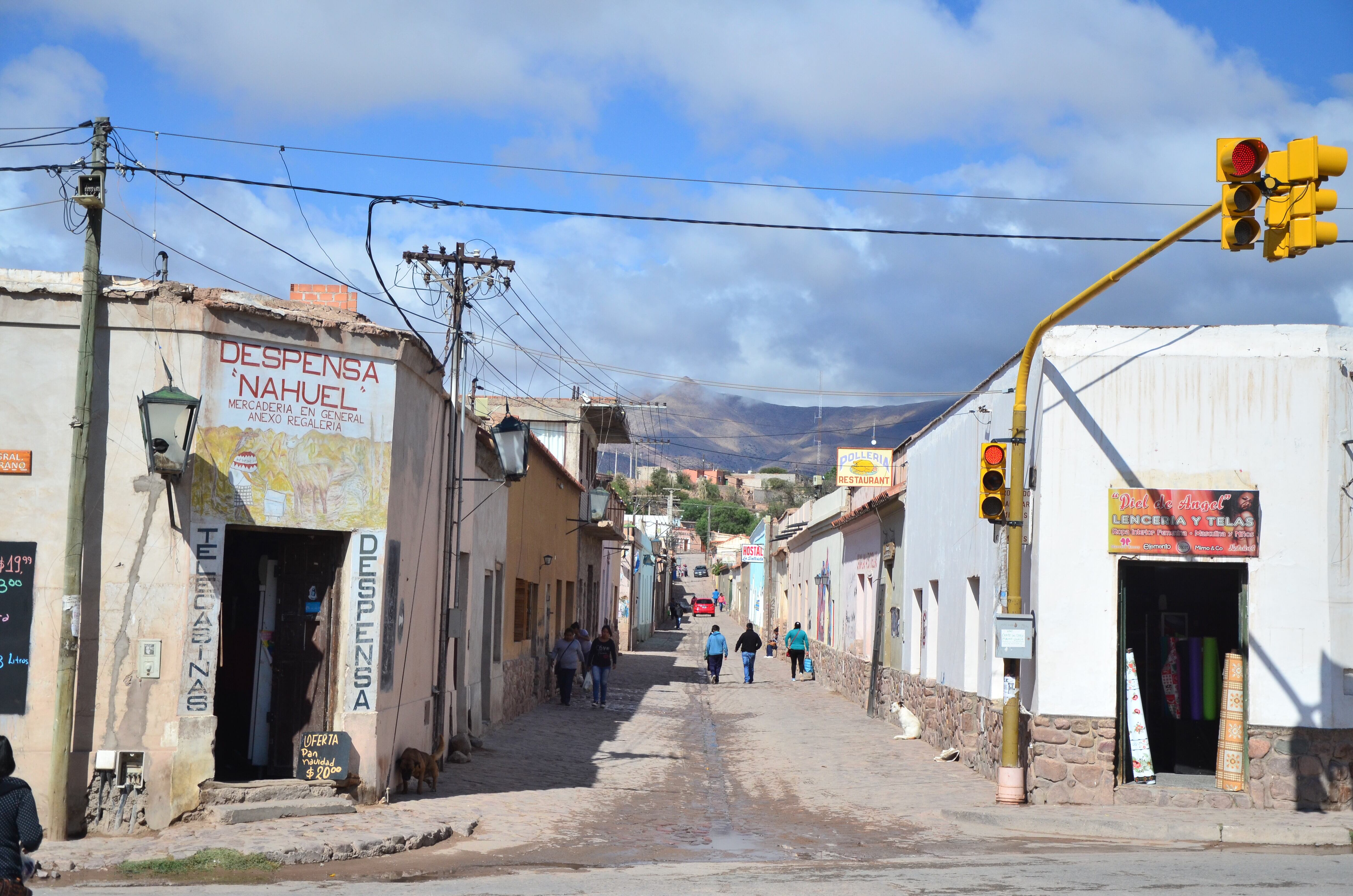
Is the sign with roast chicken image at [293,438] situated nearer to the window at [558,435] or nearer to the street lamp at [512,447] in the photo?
the street lamp at [512,447]

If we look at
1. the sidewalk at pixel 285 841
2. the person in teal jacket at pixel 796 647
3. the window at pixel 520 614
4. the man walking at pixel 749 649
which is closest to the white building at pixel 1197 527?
the sidewalk at pixel 285 841

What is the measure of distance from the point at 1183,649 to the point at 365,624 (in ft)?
31.5

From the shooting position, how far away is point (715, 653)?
32.1m

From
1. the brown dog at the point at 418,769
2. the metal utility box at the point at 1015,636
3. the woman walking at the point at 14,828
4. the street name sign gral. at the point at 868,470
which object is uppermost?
the street name sign gral. at the point at 868,470

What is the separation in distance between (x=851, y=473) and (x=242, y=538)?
19086 mm

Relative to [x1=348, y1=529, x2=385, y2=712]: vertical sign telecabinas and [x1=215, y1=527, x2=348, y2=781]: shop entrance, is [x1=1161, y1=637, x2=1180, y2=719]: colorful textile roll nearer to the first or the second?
[x1=348, y1=529, x2=385, y2=712]: vertical sign telecabinas

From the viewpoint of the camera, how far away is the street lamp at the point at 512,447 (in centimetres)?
1584

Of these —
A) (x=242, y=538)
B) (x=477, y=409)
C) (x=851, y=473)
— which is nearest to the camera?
(x=242, y=538)

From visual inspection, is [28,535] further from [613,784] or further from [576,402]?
[576,402]

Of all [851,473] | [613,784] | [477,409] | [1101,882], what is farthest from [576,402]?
[1101,882]

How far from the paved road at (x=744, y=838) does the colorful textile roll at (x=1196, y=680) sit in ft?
8.79

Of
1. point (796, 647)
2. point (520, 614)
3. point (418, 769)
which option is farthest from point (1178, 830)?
point (796, 647)

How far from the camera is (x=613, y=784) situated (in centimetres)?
1459

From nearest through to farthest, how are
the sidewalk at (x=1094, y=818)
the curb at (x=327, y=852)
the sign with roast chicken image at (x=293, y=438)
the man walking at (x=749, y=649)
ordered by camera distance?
the curb at (x=327, y=852)
the sign with roast chicken image at (x=293, y=438)
the sidewalk at (x=1094, y=818)
the man walking at (x=749, y=649)
